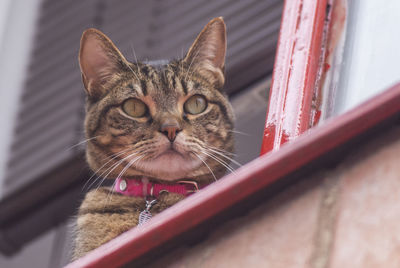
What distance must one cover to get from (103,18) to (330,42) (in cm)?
136

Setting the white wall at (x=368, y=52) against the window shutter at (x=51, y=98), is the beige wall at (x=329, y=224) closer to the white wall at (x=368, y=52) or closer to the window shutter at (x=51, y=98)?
the white wall at (x=368, y=52)

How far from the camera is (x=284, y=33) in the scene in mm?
1256

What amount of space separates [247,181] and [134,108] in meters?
0.85

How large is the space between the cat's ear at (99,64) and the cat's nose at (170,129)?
28cm

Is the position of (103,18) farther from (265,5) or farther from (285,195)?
(285,195)

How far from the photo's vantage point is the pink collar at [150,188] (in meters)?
1.42

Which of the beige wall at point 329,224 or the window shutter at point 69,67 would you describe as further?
the window shutter at point 69,67

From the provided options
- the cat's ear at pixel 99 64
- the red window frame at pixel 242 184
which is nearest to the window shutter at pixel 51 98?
the cat's ear at pixel 99 64

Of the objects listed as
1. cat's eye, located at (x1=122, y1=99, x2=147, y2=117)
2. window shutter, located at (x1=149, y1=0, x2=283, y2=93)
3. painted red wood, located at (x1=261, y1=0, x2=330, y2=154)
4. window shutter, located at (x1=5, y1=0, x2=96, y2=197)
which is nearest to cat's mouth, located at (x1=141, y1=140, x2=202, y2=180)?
cat's eye, located at (x1=122, y1=99, x2=147, y2=117)

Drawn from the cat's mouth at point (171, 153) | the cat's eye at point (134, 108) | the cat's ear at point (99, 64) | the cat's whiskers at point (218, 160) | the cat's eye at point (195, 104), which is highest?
the cat's ear at point (99, 64)

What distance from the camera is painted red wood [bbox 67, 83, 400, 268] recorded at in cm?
72

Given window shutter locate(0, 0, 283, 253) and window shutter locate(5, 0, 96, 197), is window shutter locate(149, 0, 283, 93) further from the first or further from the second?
window shutter locate(5, 0, 96, 197)

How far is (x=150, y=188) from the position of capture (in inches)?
56.6

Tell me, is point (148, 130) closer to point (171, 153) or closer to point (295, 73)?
point (171, 153)
